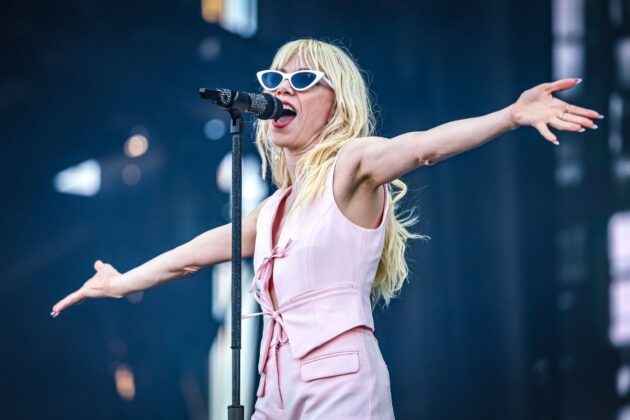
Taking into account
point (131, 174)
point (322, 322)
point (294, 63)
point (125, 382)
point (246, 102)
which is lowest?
point (125, 382)

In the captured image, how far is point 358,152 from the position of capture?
2.43 metres

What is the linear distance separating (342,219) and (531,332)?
4.10 feet

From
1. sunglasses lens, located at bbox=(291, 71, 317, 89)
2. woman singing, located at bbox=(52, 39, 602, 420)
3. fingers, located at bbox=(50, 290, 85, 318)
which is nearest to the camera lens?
woman singing, located at bbox=(52, 39, 602, 420)

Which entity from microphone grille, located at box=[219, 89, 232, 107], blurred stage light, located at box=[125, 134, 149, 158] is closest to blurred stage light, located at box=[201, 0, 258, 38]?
blurred stage light, located at box=[125, 134, 149, 158]

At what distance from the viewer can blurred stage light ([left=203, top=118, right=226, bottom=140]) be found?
158 inches

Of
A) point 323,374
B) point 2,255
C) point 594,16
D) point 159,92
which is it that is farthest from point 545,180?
point 2,255

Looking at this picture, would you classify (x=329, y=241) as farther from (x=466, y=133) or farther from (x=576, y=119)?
(x=576, y=119)

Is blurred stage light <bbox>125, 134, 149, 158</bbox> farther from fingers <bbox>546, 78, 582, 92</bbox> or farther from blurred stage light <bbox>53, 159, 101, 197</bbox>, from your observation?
fingers <bbox>546, 78, 582, 92</bbox>

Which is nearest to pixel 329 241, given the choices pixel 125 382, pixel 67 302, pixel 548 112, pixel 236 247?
pixel 236 247

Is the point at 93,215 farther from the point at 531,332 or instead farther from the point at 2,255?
the point at 531,332

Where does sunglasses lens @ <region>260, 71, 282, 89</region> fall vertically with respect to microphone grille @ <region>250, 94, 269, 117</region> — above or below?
above

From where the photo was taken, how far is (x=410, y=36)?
3.69 m

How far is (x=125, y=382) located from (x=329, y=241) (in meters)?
1.93

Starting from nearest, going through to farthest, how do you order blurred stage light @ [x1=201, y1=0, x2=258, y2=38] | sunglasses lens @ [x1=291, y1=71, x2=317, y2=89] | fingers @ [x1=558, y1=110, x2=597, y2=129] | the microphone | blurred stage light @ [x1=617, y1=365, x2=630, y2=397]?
fingers @ [x1=558, y1=110, x2=597, y2=129] < the microphone < sunglasses lens @ [x1=291, y1=71, x2=317, y2=89] < blurred stage light @ [x1=617, y1=365, x2=630, y2=397] < blurred stage light @ [x1=201, y1=0, x2=258, y2=38]
